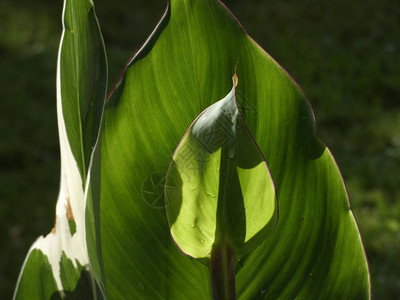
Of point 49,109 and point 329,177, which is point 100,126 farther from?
point 49,109

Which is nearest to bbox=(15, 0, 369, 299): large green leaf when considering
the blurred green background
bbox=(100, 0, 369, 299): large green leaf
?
bbox=(100, 0, 369, 299): large green leaf

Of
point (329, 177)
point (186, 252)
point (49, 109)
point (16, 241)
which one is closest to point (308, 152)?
point (329, 177)

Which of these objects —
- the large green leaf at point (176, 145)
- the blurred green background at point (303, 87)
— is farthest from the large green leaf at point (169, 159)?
the blurred green background at point (303, 87)

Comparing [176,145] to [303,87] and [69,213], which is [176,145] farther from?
[303,87]

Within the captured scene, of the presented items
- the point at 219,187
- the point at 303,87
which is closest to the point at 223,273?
the point at 219,187

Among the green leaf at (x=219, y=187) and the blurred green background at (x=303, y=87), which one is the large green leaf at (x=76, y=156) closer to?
the green leaf at (x=219, y=187)

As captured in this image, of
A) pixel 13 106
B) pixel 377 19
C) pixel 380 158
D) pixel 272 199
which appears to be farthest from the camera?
pixel 377 19
